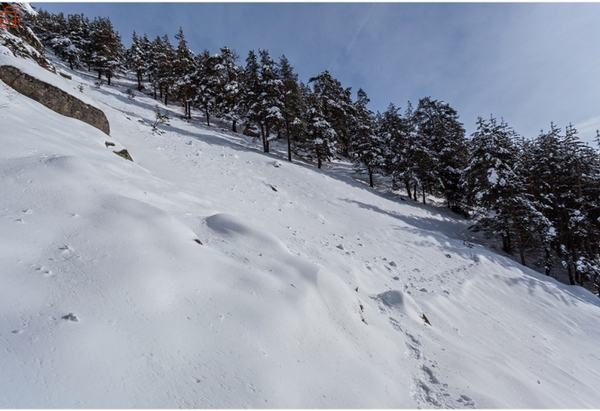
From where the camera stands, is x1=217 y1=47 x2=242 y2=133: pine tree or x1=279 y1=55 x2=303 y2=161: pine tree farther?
x1=217 y1=47 x2=242 y2=133: pine tree

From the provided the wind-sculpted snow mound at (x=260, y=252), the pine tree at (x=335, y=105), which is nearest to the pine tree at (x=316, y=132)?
the pine tree at (x=335, y=105)

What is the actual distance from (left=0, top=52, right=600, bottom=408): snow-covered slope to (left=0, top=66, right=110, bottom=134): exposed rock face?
1148 millimetres

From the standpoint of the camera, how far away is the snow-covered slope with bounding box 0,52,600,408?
245 centimetres

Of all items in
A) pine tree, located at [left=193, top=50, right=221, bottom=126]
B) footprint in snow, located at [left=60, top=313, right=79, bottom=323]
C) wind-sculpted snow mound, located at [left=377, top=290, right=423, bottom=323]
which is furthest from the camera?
pine tree, located at [left=193, top=50, right=221, bottom=126]

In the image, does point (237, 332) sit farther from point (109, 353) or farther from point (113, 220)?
point (113, 220)

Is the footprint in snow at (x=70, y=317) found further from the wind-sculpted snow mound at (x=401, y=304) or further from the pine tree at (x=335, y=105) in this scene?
the pine tree at (x=335, y=105)

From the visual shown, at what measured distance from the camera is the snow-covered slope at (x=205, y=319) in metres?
2.45

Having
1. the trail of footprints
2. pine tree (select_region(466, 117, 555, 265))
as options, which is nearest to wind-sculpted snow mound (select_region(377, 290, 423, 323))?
the trail of footprints

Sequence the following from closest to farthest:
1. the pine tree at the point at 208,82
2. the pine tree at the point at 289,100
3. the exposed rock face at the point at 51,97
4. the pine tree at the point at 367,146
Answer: the exposed rock face at the point at 51,97 < the pine tree at the point at 289,100 < the pine tree at the point at 367,146 < the pine tree at the point at 208,82

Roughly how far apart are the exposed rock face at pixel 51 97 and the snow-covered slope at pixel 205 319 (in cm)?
115

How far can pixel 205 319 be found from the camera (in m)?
3.41

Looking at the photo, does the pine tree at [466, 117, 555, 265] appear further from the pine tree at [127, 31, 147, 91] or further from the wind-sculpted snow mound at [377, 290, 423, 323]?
the pine tree at [127, 31, 147, 91]

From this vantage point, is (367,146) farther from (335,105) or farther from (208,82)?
(208,82)

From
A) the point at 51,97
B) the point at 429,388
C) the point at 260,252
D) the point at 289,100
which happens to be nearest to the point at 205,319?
the point at 260,252
